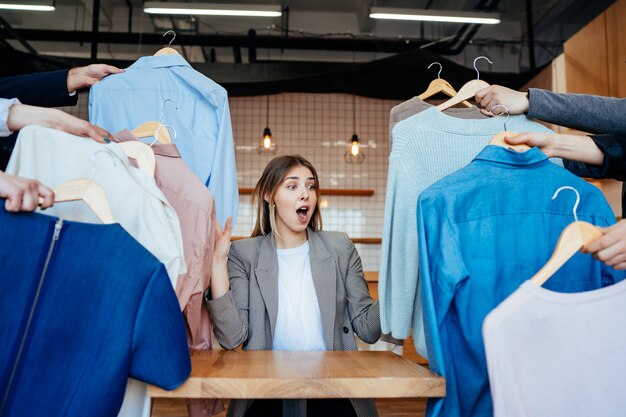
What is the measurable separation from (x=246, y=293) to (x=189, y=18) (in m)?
6.07

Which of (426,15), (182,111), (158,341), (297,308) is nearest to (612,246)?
(158,341)

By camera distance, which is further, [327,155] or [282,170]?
[327,155]

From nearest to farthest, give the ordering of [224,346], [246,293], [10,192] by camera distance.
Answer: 1. [10,192]
2. [224,346]
3. [246,293]

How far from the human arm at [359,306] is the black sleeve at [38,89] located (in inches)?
54.0

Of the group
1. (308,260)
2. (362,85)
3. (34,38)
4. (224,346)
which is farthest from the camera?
(34,38)

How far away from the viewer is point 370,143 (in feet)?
25.2

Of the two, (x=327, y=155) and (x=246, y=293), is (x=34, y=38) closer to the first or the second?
(x=327, y=155)

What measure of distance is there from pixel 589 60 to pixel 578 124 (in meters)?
3.69

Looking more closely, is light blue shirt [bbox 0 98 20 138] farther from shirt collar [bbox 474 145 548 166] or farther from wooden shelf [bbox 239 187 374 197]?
wooden shelf [bbox 239 187 374 197]

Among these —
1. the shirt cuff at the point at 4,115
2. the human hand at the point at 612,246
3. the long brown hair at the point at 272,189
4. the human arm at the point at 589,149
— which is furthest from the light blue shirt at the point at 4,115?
the human hand at the point at 612,246

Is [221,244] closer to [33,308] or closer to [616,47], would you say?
[33,308]

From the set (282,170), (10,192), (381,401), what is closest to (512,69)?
(381,401)

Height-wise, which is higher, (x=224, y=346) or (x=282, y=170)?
(x=282, y=170)

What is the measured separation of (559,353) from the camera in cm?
117
